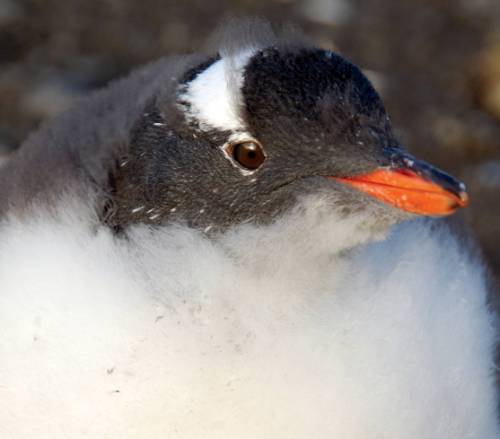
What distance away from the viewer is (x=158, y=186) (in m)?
2.14

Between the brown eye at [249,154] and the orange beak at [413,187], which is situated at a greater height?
the brown eye at [249,154]

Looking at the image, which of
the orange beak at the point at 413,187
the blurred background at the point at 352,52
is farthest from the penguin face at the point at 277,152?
the blurred background at the point at 352,52

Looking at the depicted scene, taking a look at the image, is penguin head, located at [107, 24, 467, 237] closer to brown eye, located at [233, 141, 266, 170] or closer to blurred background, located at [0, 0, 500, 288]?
brown eye, located at [233, 141, 266, 170]

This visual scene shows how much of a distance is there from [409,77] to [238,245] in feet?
7.86

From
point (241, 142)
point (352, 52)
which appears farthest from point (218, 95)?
point (352, 52)

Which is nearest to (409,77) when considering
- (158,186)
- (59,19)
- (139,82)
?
(59,19)

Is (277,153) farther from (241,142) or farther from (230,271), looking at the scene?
(230,271)

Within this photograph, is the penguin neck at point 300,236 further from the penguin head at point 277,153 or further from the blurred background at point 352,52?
the blurred background at point 352,52

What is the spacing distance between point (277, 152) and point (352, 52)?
2376mm

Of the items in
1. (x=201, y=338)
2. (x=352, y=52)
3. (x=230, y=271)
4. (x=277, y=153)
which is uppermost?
(x=352, y=52)

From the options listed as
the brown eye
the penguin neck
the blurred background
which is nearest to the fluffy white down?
the penguin neck

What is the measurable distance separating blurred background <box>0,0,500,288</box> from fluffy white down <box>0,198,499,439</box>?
5.69 feet

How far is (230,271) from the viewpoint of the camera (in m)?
2.09

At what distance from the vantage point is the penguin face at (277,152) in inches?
80.0
